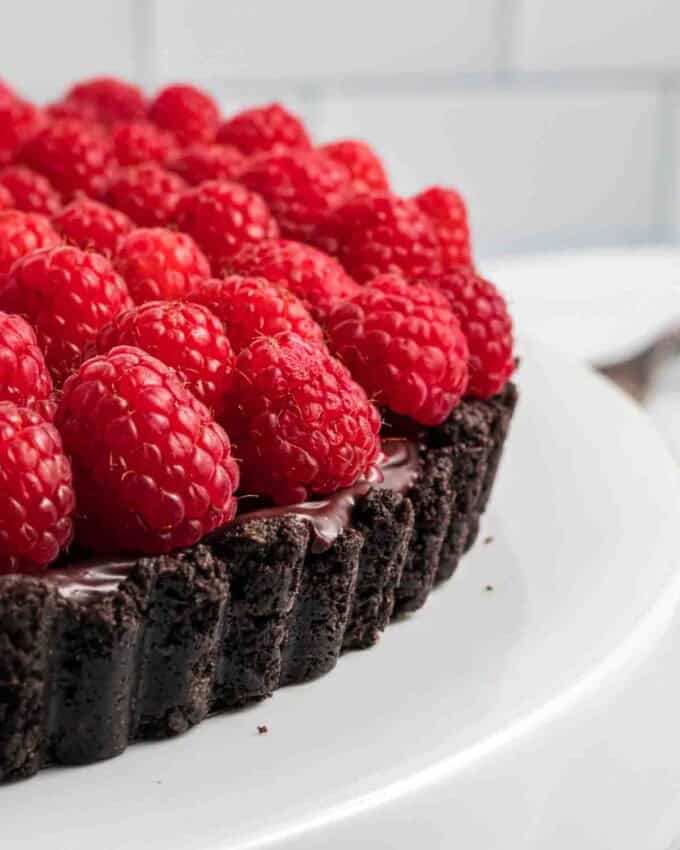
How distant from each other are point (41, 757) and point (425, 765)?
386mm

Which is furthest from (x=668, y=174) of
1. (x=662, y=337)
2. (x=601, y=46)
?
(x=662, y=337)

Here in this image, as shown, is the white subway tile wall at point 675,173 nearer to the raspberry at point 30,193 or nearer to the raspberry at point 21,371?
the raspberry at point 30,193

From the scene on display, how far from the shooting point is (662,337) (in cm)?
303

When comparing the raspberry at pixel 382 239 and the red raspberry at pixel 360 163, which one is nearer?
the raspberry at pixel 382 239

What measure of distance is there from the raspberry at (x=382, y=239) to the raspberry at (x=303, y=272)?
6.0 inches

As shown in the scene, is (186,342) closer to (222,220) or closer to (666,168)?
(222,220)

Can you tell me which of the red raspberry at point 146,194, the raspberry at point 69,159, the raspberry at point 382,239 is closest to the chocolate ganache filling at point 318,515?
the raspberry at point 382,239

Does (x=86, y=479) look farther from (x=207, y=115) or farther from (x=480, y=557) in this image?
(x=207, y=115)

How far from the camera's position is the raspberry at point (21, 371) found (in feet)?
4.79

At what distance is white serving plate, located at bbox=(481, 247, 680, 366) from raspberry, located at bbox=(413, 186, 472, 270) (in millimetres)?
792

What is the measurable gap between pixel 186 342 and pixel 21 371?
19 centimetres

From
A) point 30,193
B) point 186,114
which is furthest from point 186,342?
point 186,114

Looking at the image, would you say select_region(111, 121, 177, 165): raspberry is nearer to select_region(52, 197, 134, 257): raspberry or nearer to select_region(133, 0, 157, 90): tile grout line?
select_region(52, 197, 134, 257): raspberry

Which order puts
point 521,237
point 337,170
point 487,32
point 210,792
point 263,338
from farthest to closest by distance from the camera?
1. point 521,237
2. point 487,32
3. point 337,170
4. point 263,338
5. point 210,792
